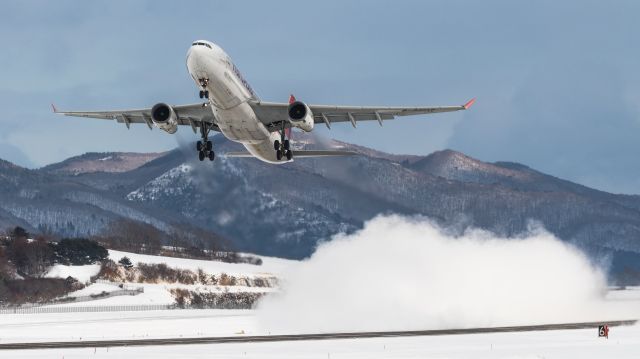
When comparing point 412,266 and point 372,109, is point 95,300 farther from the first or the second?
point 372,109

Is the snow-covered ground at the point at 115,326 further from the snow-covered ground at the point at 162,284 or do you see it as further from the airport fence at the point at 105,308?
the snow-covered ground at the point at 162,284

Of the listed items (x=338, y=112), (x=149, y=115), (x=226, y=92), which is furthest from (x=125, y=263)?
(x=226, y=92)

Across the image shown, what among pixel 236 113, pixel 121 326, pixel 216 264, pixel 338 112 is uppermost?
pixel 216 264

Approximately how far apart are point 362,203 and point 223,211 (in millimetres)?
22192

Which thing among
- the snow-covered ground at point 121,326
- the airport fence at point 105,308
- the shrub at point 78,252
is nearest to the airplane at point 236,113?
the snow-covered ground at point 121,326

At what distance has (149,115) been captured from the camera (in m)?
69.9

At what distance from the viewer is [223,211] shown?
426ft

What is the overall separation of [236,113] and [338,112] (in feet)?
32.5

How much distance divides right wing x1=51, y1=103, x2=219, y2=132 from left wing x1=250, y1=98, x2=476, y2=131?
12.1 feet

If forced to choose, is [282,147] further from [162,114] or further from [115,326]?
[115,326]

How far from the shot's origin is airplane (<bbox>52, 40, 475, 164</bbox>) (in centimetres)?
5850

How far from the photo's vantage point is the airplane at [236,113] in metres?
58.5

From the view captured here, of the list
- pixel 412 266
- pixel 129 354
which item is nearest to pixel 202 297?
pixel 412 266

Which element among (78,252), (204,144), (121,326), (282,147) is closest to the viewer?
(204,144)
